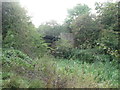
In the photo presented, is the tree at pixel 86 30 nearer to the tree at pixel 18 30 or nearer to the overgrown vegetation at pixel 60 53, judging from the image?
the overgrown vegetation at pixel 60 53

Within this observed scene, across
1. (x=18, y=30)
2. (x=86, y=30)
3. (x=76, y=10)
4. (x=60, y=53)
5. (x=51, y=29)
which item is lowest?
(x=60, y=53)

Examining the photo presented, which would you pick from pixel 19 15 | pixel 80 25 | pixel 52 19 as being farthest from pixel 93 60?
pixel 52 19

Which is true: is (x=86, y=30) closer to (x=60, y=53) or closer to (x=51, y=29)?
(x=60, y=53)

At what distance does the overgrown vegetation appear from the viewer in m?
3.17

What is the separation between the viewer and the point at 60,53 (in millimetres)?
9727

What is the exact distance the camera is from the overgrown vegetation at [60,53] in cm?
317

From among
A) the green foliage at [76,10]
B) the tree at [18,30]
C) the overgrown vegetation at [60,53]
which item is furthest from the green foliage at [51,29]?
the tree at [18,30]

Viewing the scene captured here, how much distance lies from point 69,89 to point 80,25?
7.36 m

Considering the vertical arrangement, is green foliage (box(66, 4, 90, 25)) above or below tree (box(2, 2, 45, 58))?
above

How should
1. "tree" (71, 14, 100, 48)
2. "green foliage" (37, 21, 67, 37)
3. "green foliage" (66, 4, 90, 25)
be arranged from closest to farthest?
"tree" (71, 14, 100, 48), "green foliage" (37, 21, 67, 37), "green foliage" (66, 4, 90, 25)

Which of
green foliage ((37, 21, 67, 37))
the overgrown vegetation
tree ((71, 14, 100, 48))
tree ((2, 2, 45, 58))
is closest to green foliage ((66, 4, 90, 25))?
the overgrown vegetation

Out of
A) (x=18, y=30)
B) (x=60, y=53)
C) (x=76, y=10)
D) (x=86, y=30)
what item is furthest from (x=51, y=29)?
(x=18, y=30)

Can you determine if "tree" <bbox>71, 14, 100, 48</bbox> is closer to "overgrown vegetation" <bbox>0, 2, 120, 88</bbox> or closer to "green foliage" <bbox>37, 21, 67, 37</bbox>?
"overgrown vegetation" <bbox>0, 2, 120, 88</bbox>

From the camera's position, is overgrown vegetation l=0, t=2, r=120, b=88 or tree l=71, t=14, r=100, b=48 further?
tree l=71, t=14, r=100, b=48
